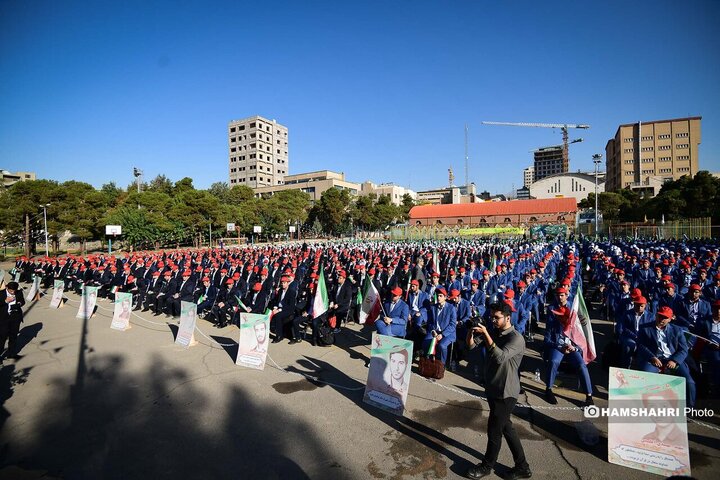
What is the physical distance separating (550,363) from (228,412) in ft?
17.7

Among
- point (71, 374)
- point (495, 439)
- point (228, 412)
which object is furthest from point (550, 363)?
point (71, 374)

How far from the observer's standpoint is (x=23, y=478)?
4133mm

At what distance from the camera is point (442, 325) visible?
281 inches

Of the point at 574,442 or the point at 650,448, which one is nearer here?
the point at 650,448

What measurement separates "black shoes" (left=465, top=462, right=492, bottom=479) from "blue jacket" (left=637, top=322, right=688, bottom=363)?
336 cm

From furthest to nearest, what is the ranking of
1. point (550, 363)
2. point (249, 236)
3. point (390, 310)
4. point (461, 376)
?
point (249, 236) → point (390, 310) → point (461, 376) → point (550, 363)

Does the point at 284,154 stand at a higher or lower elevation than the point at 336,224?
higher

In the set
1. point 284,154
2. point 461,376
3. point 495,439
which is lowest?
point 461,376

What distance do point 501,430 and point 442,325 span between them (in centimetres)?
324

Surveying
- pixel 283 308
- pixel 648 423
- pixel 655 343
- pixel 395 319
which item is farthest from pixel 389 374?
pixel 283 308

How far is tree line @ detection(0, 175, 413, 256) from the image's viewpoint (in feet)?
114

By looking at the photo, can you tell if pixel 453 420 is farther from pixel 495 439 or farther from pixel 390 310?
pixel 390 310

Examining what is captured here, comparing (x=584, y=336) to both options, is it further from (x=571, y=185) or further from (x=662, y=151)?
(x=662, y=151)

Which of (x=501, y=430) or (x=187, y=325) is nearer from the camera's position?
(x=501, y=430)
